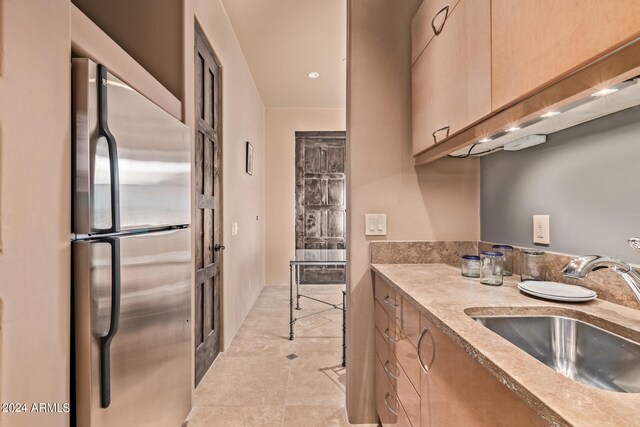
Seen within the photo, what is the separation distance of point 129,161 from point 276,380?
6.05 ft

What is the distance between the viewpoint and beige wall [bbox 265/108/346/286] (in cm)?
509

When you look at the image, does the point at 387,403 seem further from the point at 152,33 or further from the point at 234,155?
the point at 234,155

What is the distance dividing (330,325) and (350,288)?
5.71 ft

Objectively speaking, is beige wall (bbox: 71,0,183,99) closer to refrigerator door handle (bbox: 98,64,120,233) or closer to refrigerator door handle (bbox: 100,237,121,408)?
refrigerator door handle (bbox: 98,64,120,233)

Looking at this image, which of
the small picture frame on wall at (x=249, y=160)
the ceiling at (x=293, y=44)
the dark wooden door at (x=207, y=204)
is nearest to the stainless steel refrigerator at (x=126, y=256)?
the dark wooden door at (x=207, y=204)

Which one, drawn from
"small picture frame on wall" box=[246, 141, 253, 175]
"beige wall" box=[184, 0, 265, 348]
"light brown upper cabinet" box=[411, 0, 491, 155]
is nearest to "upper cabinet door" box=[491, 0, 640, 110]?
"light brown upper cabinet" box=[411, 0, 491, 155]

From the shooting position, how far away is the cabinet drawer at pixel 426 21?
4.20 ft

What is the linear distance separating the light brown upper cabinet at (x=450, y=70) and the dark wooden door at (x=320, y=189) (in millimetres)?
3426

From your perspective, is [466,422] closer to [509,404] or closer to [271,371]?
[509,404]

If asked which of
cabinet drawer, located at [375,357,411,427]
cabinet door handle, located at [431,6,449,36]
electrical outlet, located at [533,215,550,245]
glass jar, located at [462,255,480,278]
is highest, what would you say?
cabinet door handle, located at [431,6,449,36]

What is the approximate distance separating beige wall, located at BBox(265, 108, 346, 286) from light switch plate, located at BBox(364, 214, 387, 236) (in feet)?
11.4

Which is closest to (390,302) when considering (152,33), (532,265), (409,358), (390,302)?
(390,302)

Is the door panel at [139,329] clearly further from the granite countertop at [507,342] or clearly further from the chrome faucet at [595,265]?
the chrome faucet at [595,265]

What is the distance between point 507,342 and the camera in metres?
0.69
